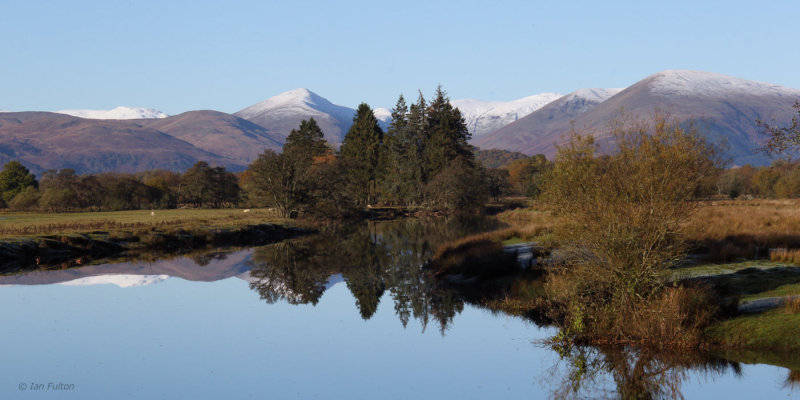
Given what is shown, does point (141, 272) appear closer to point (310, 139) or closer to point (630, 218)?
point (630, 218)

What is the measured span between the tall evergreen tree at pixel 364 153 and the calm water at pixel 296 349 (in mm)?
72201

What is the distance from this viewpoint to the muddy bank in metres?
41.3

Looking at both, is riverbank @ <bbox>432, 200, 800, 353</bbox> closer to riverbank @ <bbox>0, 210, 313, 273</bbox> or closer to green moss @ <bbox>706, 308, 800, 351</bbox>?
green moss @ <bbox>706, 308, 800, 351</bbox>

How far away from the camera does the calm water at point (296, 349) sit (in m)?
14.9

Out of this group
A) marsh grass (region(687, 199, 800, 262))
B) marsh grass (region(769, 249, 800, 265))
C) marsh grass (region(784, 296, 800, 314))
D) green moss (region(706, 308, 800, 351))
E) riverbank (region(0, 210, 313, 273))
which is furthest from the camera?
riverbank (region(0, 210, 313, 273))

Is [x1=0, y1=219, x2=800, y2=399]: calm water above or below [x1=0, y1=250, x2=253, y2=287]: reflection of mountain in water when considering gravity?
below

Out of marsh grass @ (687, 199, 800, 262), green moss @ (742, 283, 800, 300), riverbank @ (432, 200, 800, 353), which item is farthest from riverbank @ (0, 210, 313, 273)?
green moss @ (742, 283, 800, 300)

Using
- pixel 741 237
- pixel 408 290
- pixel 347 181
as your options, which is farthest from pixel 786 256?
pixel 347 181

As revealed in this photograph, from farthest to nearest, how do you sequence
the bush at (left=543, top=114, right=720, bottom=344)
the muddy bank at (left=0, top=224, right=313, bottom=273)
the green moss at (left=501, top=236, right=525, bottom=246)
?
the muddy bank at (left=0, top=224, right=313, bottom=273), the green moss at (left=501, top=236, right=525, bottom=246), the bush at (left=543, top=114, right=720, bottom=344)

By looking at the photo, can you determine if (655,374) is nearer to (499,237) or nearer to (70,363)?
(70,363)

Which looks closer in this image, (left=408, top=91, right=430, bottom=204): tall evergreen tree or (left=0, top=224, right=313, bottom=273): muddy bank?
(left=0, top=224, right=313, bottom=273): muddy bank

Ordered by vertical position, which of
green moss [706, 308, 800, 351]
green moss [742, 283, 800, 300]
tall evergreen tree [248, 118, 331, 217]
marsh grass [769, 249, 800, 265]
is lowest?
green moss [706, 308, 800, 351]

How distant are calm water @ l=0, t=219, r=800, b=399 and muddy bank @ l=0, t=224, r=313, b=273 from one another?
8318 mm

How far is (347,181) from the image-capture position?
98.4 m
